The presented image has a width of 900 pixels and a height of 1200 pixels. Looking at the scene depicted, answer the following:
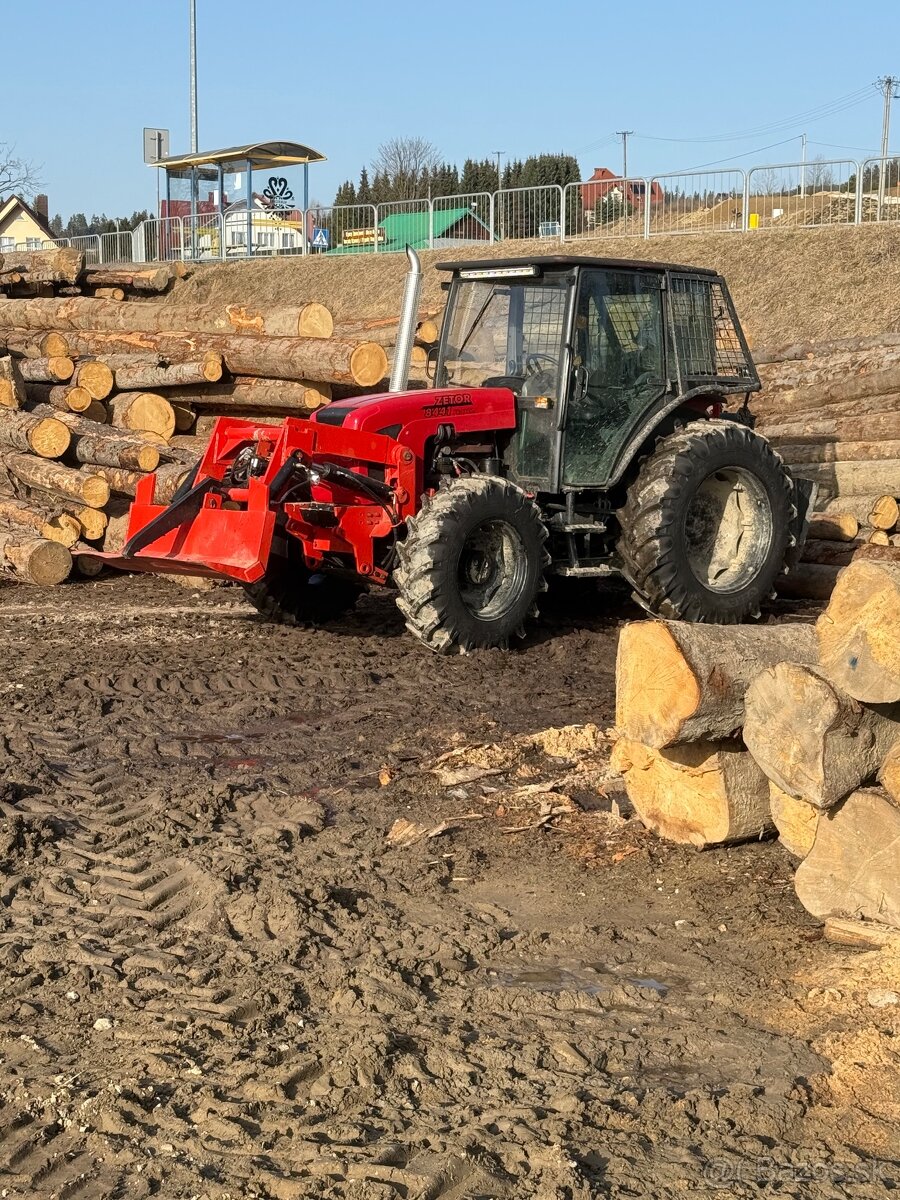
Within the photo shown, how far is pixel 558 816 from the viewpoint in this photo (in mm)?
5820

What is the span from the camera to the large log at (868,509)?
10.8 meters

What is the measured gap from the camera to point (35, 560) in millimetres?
11539

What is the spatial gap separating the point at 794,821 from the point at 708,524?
188 inches

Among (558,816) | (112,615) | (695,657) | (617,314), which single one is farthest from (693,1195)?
(112,615)

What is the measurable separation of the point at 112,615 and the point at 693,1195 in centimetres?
798

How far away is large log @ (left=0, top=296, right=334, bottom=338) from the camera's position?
13445mm

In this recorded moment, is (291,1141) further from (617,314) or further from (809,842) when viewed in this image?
(617,314)

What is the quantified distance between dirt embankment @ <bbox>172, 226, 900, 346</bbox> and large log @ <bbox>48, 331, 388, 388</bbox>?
233 cm

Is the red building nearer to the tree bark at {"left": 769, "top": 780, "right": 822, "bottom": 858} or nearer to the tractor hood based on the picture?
the tractor hood

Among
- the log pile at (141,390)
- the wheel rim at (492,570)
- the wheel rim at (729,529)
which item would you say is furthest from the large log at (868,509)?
the log pile at (141,390)

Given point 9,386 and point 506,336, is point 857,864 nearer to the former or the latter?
point 506,336

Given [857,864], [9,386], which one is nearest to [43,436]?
[9,386]

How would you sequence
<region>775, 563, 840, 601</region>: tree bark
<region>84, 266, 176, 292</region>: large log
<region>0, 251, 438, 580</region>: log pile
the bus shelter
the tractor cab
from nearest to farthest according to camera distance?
1. the tractor cab
2. <region>775, 563, 840, 601</region>: tree bark
3. <region>0, 251, 438, 580</region>: log pile
4. <region>84, 266, 176, 292</region>: large log
5. the bus shelter

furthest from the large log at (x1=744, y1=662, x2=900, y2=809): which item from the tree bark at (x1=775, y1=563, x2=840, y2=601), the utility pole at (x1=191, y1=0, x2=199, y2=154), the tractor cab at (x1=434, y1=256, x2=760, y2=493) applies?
the utility pole at (x1=191, y1=0, x2=199, y2=154)
